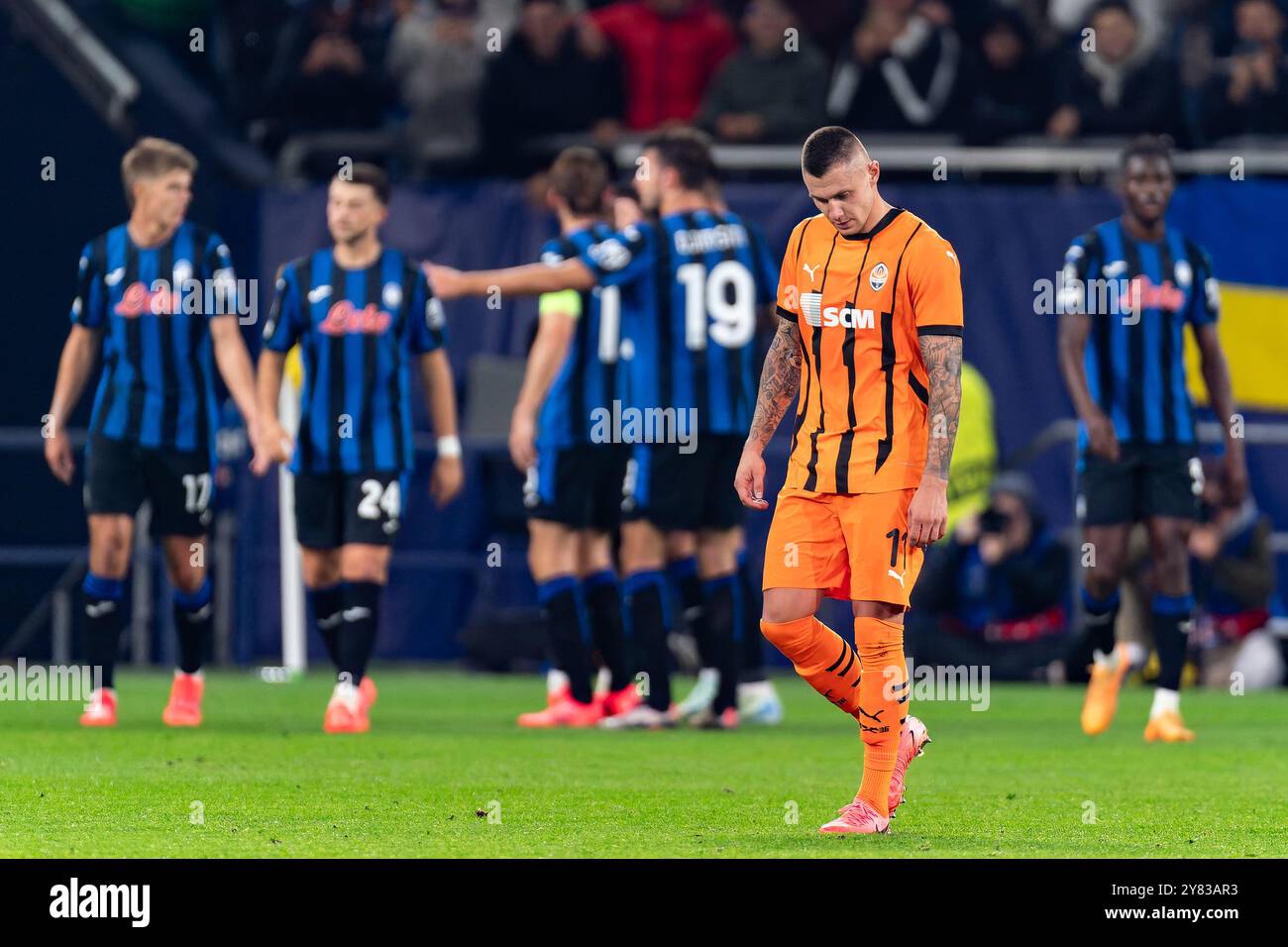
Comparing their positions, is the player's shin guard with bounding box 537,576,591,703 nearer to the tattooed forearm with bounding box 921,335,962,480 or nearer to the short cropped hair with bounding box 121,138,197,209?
the short cropped hair with bounding box 121,138,197,209

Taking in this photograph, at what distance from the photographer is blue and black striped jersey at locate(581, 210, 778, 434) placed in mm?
10430

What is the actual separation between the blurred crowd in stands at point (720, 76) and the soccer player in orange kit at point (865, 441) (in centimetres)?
878

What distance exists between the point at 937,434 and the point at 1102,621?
4152 millimetres

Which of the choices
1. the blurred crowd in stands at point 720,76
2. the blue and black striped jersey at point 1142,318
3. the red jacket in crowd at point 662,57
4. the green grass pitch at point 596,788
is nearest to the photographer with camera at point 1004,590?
the green grass pitch at point 596,788

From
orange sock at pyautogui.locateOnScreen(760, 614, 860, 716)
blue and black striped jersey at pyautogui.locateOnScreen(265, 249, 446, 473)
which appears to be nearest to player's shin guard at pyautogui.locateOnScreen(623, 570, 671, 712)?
blue and black striped jersey at pyautogui.locateOnScreen(265, 249, 446, 473)

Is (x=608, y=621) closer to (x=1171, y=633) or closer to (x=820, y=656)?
(x=1171, y=633)

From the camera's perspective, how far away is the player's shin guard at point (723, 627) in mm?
10516

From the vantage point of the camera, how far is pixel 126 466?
10328 millimetres

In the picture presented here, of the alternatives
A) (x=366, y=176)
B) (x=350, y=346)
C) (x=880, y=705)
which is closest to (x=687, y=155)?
(x=366, y=176)

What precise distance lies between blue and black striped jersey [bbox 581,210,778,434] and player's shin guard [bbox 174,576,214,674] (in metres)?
2.03

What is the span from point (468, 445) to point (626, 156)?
207cm

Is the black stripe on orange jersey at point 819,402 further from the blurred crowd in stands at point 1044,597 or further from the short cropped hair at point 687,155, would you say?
the blurred crowd in stands at point 1044,597
